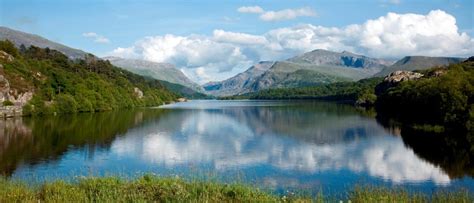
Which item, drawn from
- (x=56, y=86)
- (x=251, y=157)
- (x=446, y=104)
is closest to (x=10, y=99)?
(x=56, y=86)

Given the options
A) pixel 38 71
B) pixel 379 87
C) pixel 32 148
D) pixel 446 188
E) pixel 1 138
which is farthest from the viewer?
pixel 379 87

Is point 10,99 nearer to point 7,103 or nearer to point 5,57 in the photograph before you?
point 7,103

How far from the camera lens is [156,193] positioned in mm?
20438

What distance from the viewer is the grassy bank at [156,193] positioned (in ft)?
62.7

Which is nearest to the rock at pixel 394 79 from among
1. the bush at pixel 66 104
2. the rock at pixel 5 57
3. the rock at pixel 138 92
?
the rock at pixel 138 92

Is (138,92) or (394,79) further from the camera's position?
(138,92)

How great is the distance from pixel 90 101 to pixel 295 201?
11826 centimetres

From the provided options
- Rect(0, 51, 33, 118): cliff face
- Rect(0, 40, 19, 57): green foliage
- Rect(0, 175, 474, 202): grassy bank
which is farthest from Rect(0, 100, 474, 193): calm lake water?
Rect(0, 40, 19, 57): green foliage

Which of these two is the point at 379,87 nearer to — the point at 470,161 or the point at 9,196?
the point at 470,161

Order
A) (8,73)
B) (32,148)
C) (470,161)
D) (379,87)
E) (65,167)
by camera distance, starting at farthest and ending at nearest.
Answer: (379,87) → (8,73) → (32,148) → (470,161) → (65,167)

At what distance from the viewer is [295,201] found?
1912 centimetres

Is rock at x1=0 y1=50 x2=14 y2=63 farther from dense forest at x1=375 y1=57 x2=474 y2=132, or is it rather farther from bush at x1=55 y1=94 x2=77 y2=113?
dense forest at x1=375 y1=57 x2=474 y2=132

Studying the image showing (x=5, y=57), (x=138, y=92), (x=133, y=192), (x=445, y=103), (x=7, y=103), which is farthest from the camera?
(x=138, y=92)

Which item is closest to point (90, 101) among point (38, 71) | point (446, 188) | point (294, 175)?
point (38, 71)
